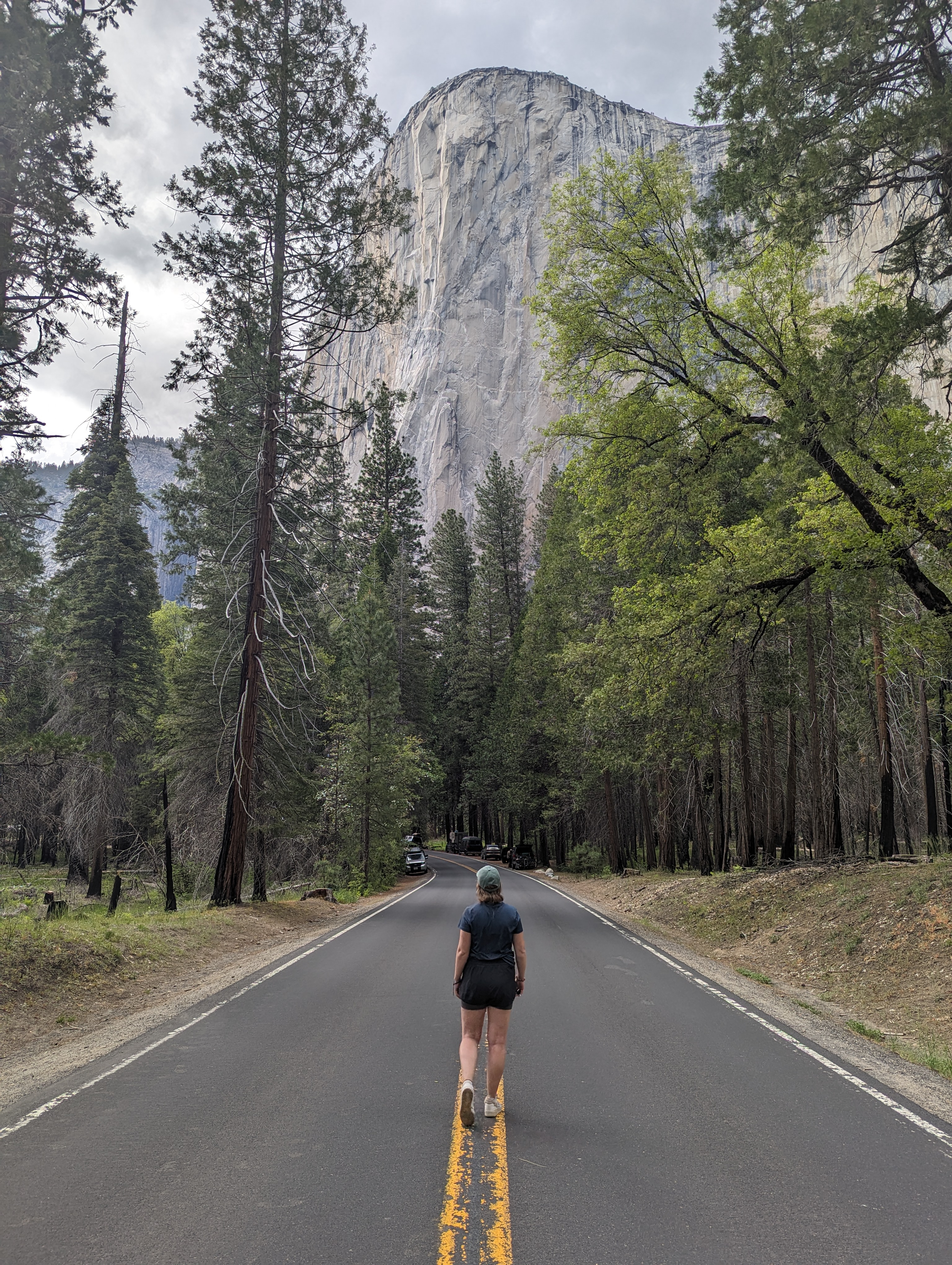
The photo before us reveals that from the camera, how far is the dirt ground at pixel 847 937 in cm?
888

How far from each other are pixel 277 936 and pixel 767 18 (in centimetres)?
1693

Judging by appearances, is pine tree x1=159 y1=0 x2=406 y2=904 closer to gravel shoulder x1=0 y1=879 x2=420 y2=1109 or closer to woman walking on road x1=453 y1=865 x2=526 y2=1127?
gravel shoulder x1=0 y1=879 x2=420 y2=1109

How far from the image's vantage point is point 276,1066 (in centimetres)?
631

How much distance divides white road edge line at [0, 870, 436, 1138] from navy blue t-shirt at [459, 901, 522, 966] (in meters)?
3.21

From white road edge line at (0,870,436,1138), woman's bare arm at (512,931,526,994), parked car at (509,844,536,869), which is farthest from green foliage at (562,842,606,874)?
woman's bare arm at (512,931,526,994)

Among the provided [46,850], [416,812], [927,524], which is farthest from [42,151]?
[416,812]

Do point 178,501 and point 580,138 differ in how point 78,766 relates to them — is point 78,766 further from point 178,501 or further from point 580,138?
point 580,138

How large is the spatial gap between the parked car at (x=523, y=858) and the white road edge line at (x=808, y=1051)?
28709mm

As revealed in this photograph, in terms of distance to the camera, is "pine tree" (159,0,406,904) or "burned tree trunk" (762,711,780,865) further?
"burned tree trunk" (762,711,780,865)

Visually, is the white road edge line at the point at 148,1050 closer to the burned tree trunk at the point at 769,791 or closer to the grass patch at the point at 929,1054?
the grass patch at the point at 929,1054

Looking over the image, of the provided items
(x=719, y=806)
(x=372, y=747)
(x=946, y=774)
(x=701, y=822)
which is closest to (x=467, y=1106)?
(x=719, y=806)

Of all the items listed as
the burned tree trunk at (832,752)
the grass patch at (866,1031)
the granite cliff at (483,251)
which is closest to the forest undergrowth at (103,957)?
the grass patch at (866,1031)

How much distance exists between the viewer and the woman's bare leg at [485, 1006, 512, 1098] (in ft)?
17.0

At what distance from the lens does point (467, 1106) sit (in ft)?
16.1
